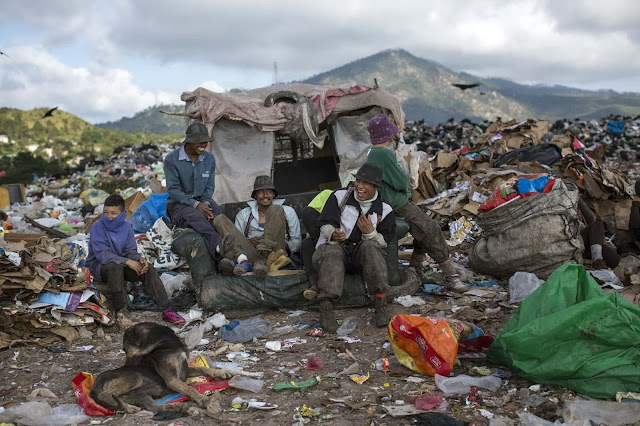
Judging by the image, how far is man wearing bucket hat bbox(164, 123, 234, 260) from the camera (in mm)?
5930

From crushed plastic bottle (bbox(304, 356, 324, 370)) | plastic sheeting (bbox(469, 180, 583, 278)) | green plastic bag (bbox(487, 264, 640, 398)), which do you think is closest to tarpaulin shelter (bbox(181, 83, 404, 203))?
plastic sheeting (bbox(469, 180, 583, 278))

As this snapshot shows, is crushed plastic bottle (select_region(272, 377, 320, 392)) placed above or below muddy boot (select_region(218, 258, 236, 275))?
below

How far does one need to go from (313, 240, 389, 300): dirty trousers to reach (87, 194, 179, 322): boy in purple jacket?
1.53m

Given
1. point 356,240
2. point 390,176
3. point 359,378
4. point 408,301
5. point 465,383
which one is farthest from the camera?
point 390,176

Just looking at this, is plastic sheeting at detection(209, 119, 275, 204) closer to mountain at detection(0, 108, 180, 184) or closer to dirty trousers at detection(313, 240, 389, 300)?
dirty trousers at detection(313, 240, 389, 300)

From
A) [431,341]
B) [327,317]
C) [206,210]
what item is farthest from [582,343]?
[206,210]

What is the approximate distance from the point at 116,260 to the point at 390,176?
2.65 metres

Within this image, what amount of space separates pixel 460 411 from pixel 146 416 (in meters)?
1.77

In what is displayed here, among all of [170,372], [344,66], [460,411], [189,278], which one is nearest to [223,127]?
[189,278]

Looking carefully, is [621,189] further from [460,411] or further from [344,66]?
[344,66]

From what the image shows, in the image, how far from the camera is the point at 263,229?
5.75 meters

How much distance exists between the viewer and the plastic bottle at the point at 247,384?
354 cm

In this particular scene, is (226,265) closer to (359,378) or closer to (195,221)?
(195,221)

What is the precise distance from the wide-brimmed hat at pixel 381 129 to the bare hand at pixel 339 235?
1119mm
